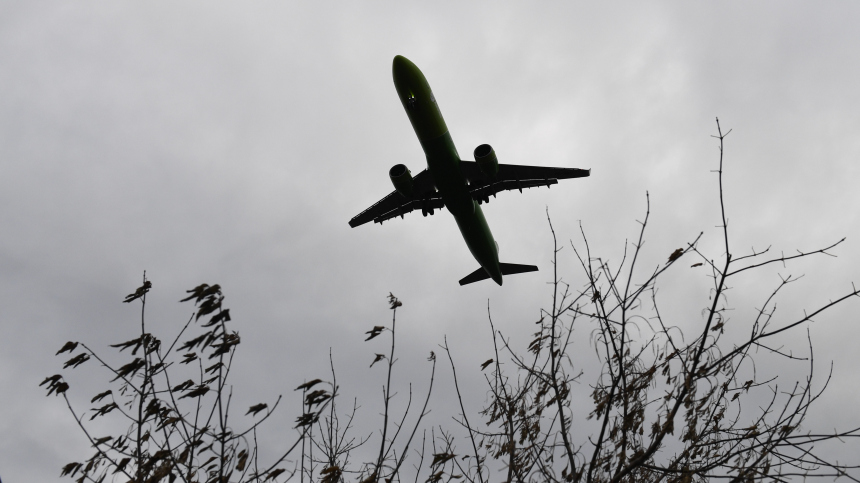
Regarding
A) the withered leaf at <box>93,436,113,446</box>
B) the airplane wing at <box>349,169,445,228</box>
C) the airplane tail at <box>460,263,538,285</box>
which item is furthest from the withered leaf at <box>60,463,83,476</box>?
the airplane tail at <box>460,263,538,285</box>

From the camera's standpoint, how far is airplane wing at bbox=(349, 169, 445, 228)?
22.0 m

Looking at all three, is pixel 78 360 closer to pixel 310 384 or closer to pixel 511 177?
pixel 310 384

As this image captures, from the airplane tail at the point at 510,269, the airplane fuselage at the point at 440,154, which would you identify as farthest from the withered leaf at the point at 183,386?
the airplane tail at the point at 510,269

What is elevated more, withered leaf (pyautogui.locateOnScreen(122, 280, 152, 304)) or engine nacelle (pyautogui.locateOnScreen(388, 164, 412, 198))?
engine nacelle (pyautogui.locateOnScreen(388, 164, 412, 198))

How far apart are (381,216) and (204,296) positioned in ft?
65.2

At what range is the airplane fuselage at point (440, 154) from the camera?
1788cm

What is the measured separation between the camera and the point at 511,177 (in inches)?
855

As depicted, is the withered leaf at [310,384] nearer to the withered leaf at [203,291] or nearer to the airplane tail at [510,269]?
the withered leaf at [203,291]

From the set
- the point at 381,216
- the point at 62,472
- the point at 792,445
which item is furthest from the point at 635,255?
the point at 381,216

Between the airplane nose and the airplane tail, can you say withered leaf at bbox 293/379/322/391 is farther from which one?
the airplane tail

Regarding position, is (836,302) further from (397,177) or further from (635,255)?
(397,177)

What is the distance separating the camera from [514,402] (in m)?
5.77

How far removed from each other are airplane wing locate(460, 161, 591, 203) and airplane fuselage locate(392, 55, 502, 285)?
2.00 ft

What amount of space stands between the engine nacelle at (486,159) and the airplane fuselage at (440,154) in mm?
882
